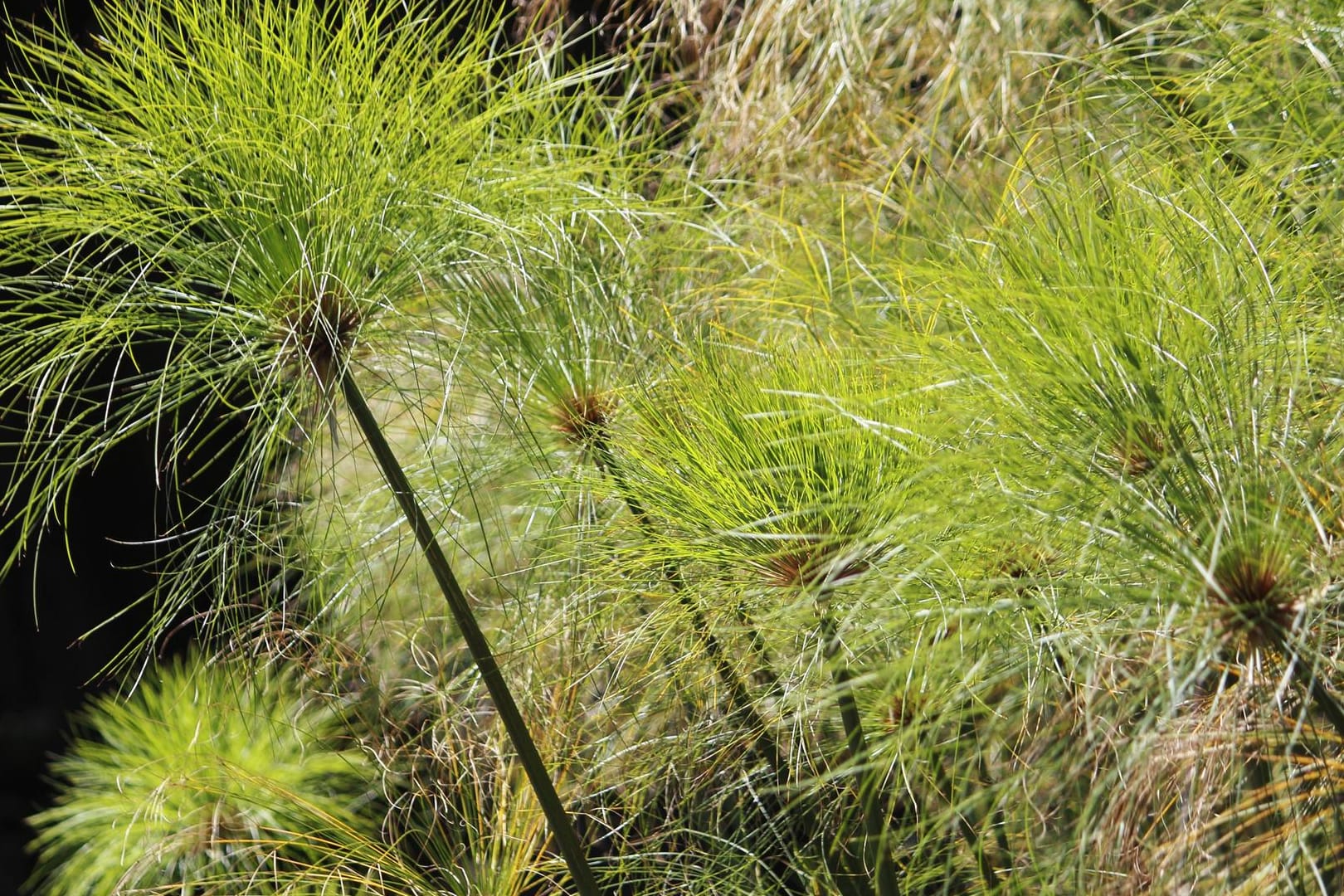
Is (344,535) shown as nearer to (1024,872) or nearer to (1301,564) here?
(1024,872)

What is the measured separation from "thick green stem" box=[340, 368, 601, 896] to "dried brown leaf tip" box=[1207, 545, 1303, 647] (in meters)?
0.37

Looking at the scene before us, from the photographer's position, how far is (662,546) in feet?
2.29

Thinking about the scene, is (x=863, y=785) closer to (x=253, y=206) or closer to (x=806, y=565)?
(x=806, y=565)

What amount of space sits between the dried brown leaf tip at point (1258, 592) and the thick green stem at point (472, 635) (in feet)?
1.23

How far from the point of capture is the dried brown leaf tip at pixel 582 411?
853 millimetres

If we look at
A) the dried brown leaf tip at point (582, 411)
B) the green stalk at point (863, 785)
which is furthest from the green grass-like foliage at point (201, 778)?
the green stalk at point (863, 785)

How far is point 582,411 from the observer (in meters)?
0.86

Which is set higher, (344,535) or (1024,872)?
(344,535)

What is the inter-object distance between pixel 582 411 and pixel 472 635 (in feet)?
0.74

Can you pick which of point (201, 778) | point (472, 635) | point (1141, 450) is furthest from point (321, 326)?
point (201, 778)

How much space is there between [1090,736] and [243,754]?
1.23 metres

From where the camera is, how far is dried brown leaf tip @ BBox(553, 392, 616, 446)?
85 centimetres

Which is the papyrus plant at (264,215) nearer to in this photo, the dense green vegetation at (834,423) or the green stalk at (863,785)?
the dense green vegetation at (834,423)

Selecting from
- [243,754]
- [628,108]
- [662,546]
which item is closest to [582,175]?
[628,108]
